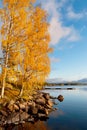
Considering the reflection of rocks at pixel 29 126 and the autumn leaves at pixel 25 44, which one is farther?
the autumn leaves at pixel 25 44

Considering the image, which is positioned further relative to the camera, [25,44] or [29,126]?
[25,44]

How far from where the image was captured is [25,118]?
23.7 meters

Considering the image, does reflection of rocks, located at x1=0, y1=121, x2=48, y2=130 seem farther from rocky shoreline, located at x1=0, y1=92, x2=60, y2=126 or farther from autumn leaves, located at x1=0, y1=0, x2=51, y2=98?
autumn leaves, located at x1=0, y1=0, x2=51, y2=98

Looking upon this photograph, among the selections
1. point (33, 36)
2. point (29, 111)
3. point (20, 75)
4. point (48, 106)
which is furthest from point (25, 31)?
point (48, 106)

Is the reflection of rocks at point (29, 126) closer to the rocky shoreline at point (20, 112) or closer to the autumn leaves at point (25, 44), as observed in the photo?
the rocky shoreline at point (20, 112)

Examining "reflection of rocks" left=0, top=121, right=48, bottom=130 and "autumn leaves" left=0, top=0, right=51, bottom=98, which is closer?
"reflection of rocks" left=0, top=121, right=48, bottom=130

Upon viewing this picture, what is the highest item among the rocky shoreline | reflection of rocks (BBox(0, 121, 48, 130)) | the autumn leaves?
the autumn leaves

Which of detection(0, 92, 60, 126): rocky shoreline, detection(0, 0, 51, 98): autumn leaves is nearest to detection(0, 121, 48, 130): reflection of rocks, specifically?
detection(0, 92, 60, 126): rocky shoreline

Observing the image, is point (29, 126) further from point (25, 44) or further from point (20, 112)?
point (25, 44)

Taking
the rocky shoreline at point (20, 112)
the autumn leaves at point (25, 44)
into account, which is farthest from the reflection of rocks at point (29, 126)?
the autumn leaves at point (25, 44)

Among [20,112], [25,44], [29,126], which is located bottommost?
[29,126]

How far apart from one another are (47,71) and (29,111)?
5.04 m

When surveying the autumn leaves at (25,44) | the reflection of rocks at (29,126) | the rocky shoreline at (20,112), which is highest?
the autumn leaves at (25,44)

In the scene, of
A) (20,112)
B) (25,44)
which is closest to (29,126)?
(20,112)
